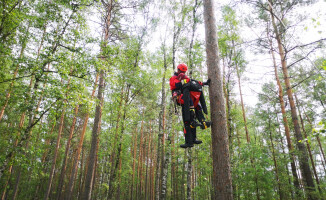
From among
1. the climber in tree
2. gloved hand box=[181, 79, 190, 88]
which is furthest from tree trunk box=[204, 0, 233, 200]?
gloved hand box=[181, 79, 190, 88]

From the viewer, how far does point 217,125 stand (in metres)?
3.50

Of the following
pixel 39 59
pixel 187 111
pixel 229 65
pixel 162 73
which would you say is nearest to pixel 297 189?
pixel 229 65

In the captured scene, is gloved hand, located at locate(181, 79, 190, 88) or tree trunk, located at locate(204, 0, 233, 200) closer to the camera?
tree trunk, located at locate(204, 0, 233, 200)

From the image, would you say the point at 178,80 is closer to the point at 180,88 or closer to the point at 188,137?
the point at 180,88

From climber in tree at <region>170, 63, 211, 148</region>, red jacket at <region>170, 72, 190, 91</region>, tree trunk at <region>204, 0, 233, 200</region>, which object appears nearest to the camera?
tree trunk at <region>204, 0, 233, 200</region>

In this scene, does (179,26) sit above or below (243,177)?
above

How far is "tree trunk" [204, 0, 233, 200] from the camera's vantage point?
123 inches

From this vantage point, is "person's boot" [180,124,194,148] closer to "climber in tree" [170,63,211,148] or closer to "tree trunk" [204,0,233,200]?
"climber in tree" [170,63,211,148]

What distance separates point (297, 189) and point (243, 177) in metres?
3.12

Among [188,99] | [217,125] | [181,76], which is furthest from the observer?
[181,76]

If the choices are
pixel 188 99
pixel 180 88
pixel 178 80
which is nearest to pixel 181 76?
pixel 178 80

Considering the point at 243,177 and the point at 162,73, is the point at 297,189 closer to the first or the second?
the point at 243,177

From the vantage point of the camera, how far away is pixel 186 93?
4.21 metres

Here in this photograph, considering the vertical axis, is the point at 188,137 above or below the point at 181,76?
below
